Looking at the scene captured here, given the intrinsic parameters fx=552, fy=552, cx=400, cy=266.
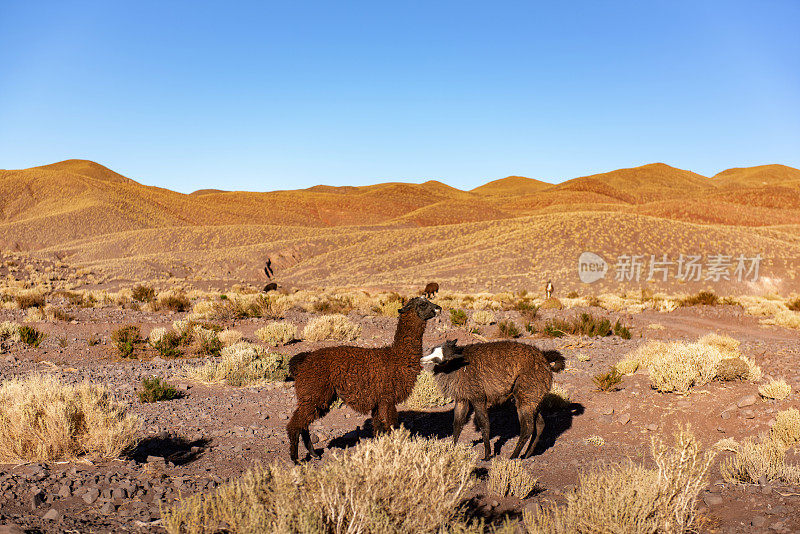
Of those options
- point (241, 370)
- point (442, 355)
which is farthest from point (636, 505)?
point (241, 370)

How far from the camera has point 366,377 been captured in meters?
5.78

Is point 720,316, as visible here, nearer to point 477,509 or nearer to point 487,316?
point 487,316

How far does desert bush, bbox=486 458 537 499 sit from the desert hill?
34.6 m

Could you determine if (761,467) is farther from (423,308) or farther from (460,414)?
(423,308)

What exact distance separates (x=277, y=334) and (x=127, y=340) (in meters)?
3.62

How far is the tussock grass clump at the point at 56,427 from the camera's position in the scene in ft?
17.6

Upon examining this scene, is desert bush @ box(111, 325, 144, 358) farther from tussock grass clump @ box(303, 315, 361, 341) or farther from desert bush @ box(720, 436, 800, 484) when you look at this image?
desert bush @ box(720, 436, 800, 484)

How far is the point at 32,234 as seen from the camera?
84250mm

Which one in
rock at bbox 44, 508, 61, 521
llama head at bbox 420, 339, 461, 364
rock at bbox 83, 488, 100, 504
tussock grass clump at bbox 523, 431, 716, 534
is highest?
llama head at bbox 420, 339, 461, 364

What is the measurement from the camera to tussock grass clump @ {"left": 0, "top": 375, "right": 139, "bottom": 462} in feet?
17.6

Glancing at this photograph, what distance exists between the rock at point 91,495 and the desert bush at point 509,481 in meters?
3.42

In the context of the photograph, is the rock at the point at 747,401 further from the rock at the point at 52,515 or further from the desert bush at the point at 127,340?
the desert bush at the point at 127,340

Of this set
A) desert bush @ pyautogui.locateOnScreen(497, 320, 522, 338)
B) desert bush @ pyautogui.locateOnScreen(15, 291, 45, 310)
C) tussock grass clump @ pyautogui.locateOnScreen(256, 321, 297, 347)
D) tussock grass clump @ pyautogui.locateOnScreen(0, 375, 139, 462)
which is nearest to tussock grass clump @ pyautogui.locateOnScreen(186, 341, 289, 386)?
tussock grass clump @ pyautogui.locateOnScreen(256, 321, 297, 347)

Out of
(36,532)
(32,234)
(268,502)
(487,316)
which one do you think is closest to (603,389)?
(268,502)
